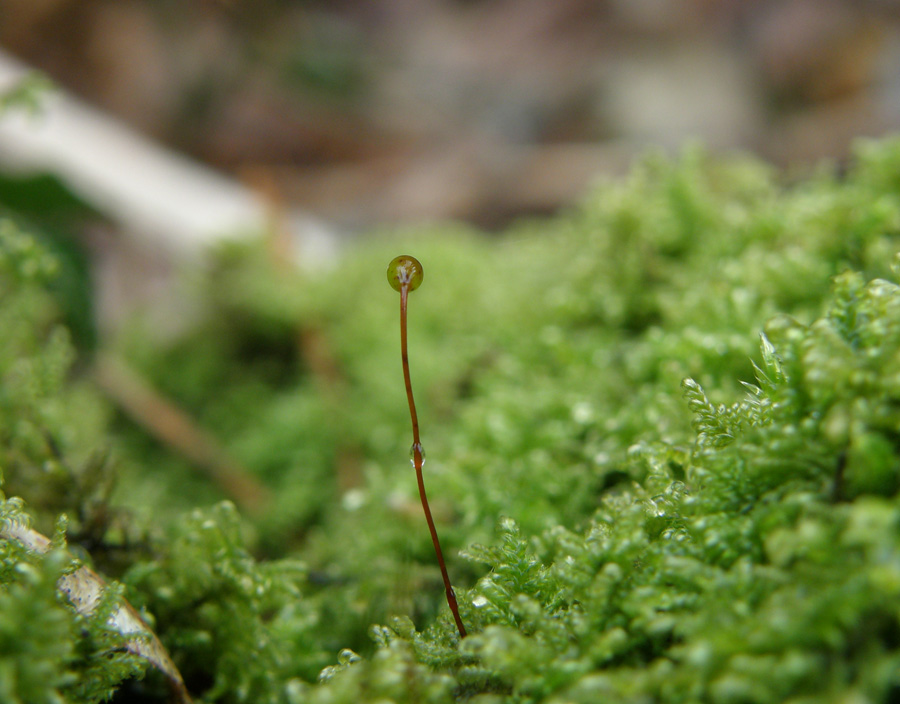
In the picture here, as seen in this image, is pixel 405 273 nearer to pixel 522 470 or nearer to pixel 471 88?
pixel 522 470

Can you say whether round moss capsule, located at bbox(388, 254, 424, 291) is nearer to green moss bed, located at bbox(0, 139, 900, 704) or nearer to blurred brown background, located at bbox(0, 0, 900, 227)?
green moss bed, located at bbox(0, 139, 900, 704)

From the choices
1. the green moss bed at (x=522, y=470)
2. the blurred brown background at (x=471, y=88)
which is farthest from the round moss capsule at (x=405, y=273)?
the blurred brown background at (x=471, y=88)

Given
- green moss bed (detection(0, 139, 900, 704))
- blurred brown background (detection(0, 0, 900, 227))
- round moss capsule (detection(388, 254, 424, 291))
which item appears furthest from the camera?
blurred brown background (detection(0, 0, 900, 227))

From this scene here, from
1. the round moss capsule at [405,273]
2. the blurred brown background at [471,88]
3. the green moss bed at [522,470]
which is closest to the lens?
the green moss bed at [522,470]

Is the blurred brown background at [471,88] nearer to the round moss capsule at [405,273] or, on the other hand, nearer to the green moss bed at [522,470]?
the green moss bed at [522,470]

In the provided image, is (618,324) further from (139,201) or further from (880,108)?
(880,108)

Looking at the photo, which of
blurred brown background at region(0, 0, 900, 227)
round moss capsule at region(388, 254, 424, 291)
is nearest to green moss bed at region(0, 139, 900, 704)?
round moss capsule at region(388, 254, 424, 291)

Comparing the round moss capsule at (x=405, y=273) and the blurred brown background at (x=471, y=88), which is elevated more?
the blurred brown background at (x=471, y=88)
